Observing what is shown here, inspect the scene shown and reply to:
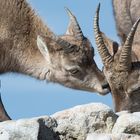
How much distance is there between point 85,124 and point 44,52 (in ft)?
23.2

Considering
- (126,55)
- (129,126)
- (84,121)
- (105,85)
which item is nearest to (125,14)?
(105,85)

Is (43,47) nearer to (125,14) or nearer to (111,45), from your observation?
(111,45)

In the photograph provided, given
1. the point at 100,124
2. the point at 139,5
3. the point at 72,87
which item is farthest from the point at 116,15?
the point at 100,124

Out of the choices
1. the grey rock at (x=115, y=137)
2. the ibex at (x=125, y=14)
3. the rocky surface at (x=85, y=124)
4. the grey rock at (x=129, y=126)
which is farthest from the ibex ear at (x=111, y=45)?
the grey rock at (x=115, y=137)

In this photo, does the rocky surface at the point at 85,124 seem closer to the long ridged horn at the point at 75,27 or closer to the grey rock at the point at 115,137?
the grey rock at the point at 115,137

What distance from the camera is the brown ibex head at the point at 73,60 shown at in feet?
60.6

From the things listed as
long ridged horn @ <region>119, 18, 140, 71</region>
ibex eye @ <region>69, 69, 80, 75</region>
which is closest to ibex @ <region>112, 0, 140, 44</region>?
ibex eye @ <region>69, 69, 80, 75</region>

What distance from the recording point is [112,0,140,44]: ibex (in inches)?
894

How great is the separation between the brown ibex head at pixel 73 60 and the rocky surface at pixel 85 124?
6.43m

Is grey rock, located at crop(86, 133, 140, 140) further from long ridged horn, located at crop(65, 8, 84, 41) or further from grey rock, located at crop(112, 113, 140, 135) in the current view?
long ridged horn, located at crop(65, 8, 84, 41)

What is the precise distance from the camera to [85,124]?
38.5 feet

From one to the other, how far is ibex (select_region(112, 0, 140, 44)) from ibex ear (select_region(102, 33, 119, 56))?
237 centimetres

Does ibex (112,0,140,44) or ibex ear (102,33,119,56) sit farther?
ibex (112,0,140,44)

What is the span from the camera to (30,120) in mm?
11227
